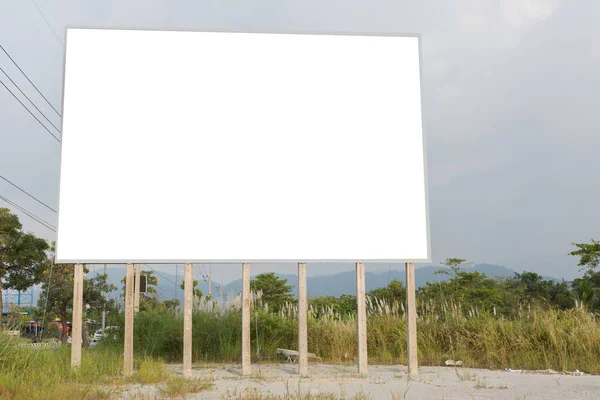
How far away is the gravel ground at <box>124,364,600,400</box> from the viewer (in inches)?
259

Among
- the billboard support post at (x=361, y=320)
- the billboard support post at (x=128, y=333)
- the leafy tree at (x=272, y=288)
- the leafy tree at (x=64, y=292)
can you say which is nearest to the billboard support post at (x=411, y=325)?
the billboard support post at (x=361, y=320)

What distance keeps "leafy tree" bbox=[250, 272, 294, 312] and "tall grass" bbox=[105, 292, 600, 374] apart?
13.0 meters

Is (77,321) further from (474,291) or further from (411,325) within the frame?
(474,291)

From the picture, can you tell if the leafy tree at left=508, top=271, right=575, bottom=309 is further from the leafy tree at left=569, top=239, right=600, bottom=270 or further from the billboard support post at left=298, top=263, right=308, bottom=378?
the billboard support post at left=298, top=263, right=308, bottom=378

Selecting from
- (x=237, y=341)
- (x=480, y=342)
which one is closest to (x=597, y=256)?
(x=480, y=342)

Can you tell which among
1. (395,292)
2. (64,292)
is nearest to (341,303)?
(395,292)

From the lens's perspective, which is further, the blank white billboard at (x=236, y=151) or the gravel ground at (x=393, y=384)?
the blank white billboard at (x=236, y=151)

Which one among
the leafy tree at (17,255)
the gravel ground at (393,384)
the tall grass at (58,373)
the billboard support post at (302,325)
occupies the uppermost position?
the leafy tree at (17,255)

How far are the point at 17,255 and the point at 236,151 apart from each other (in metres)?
13.3

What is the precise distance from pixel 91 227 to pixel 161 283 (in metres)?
18.1

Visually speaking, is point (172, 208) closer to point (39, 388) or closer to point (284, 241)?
point (284, 241)

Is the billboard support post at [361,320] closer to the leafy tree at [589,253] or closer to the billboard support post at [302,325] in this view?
the billboard support post at [302,325]

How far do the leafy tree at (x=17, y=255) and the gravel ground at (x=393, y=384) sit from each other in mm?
11960

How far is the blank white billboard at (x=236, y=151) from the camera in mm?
8531
